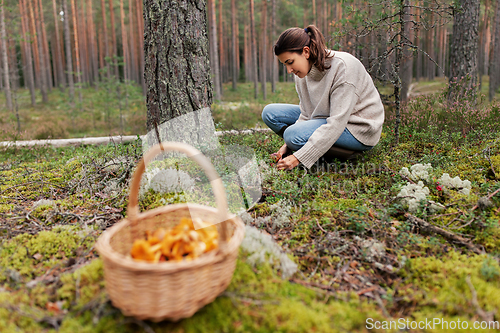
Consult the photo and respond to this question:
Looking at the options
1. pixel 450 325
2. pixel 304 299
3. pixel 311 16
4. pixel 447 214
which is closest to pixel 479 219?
pixel 447 214

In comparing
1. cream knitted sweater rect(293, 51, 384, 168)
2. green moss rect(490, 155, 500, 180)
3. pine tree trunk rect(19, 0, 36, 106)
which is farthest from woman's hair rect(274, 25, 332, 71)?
pine tree trunk rect(19, 0, 36, 106)

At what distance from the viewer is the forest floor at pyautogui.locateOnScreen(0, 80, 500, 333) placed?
4.93 feet

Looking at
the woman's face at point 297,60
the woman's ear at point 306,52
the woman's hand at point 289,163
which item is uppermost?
the woman's ear at point 306,52

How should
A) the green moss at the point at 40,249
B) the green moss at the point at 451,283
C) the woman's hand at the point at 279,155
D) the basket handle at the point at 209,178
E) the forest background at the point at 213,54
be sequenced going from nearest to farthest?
the basket handle at the point at 209,178 → the green moss at the point at 451,283 → the green moss at the point at 40,249 → the woman's hand at the point at 279,155 → the forest background at the point at 213,54

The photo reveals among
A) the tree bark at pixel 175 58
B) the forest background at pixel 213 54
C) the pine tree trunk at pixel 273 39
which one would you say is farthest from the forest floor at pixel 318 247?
the pine tree trunk at pixel 273 39

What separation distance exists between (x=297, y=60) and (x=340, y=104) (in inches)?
24.5

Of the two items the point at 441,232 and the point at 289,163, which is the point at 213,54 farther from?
the point at 441,232

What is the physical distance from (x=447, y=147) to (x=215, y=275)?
3.65 meters

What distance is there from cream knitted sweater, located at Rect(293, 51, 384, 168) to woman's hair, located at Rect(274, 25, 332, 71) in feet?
0.49

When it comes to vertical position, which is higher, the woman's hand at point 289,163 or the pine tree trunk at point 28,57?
the pine tree trunk at point 28,57

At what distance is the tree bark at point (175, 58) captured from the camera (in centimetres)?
305

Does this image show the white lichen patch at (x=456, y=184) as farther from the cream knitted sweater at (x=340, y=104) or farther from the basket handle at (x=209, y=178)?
the basket handle at (x=209, y=178)

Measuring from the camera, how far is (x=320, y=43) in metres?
2.96

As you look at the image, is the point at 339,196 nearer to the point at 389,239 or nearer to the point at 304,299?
the point at 389,239
